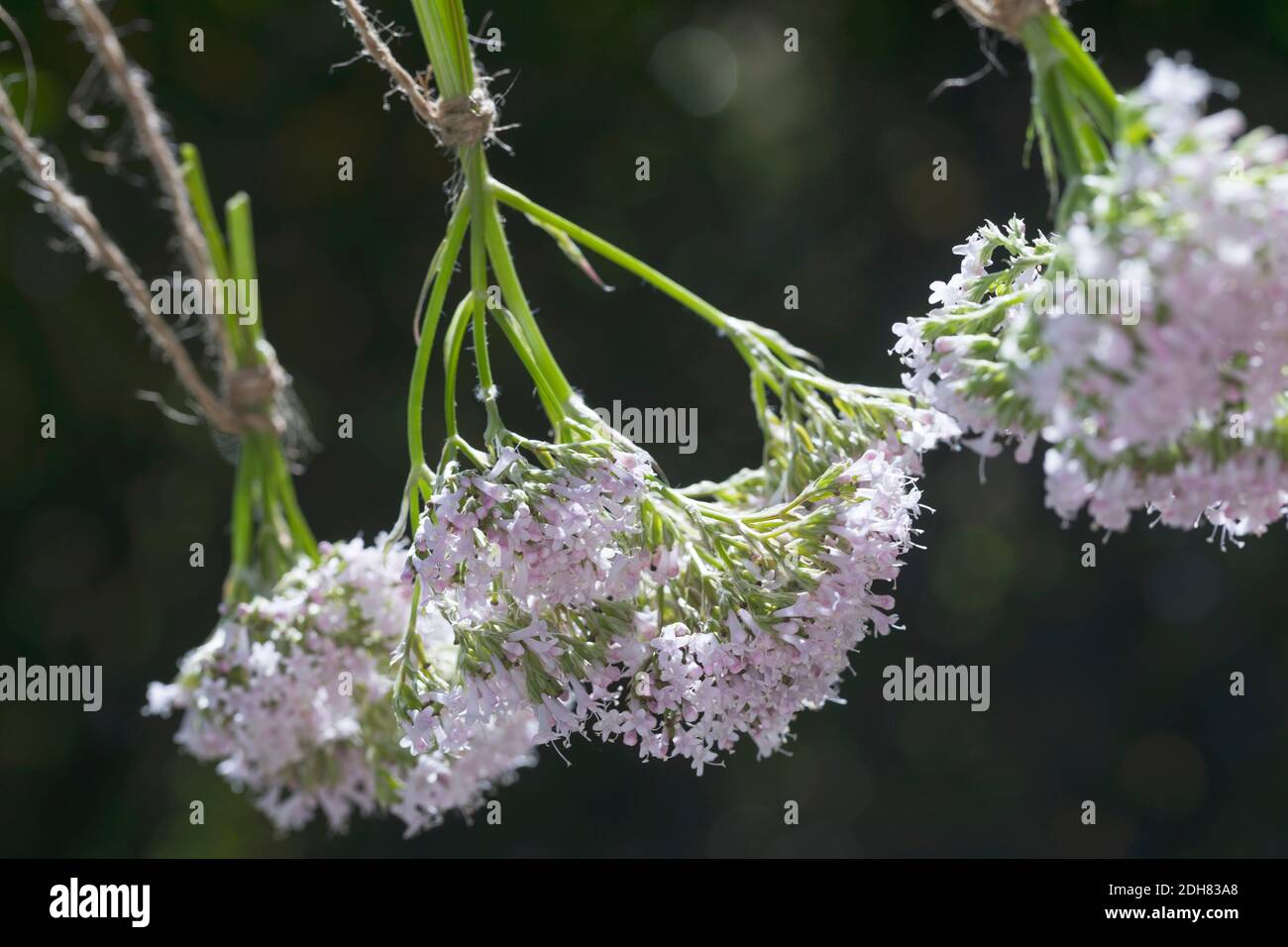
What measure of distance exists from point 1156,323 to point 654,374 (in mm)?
1798

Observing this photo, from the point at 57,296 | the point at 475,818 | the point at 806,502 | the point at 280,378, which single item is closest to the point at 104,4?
the point at 57,296

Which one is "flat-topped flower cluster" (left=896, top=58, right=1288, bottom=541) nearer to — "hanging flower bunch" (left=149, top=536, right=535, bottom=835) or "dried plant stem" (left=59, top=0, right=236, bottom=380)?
"hanging flower bunch" (left=149, top=536, right=535, bottom=835)

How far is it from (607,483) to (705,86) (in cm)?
179

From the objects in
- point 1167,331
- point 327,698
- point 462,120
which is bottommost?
point 327,698

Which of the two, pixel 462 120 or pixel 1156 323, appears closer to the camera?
pixel 1156 323

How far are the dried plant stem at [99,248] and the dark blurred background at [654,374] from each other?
3.66 ft

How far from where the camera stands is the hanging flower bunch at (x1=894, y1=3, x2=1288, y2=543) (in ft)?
1.59

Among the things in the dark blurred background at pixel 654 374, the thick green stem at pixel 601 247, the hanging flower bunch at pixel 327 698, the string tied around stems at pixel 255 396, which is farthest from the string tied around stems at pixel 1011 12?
the dark blurred background at pixel 654 374

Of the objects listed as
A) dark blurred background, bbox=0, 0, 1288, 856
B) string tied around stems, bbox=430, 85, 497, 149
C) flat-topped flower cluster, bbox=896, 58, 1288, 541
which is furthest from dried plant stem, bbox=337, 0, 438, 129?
dark blurred background, bbox=0, 0, 1288, 856

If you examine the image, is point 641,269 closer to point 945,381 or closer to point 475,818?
point 945,381

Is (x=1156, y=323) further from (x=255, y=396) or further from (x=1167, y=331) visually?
(x=255, y=396)

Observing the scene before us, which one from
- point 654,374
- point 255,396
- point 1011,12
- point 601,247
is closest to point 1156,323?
point 1011,12

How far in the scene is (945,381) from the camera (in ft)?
2.06

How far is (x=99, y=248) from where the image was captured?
1061 mm
